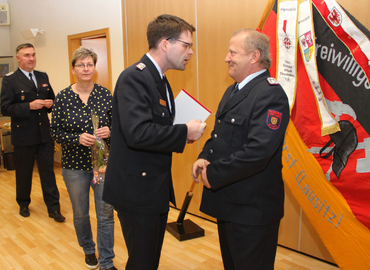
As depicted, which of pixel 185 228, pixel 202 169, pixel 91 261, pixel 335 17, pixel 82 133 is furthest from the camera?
pixel 185 228

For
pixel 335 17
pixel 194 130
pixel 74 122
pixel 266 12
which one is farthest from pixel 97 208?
pixel 335 17

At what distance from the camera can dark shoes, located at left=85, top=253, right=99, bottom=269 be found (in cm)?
265

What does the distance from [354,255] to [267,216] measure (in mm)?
941

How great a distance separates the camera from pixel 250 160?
151 centimetres

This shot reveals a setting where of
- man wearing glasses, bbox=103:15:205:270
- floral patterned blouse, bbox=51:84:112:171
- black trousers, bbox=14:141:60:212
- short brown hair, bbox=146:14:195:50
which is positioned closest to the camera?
man wearing glasses, bbox=103:15:205:270

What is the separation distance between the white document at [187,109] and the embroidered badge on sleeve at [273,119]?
42 centimetres

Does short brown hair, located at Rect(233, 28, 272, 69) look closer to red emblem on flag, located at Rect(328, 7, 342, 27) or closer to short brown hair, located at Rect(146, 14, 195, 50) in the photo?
short brown hair, located at Rect(146, 14, 195, 50)

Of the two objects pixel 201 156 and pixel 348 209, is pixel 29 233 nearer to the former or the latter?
pixel 201 156

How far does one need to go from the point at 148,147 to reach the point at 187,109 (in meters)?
0.48

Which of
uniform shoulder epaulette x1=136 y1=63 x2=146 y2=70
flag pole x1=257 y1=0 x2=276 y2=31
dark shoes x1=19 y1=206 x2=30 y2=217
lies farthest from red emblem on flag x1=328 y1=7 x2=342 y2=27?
dark shoes x1=19 y1=206 x2=30 y2=217

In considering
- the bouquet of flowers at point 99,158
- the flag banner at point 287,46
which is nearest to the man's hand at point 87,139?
the bouquet of flowers at point 99,158

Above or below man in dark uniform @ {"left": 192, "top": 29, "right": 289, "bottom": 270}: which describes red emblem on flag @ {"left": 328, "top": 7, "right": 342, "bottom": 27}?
above

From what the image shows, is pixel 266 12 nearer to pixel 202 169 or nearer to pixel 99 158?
pixel 202 169

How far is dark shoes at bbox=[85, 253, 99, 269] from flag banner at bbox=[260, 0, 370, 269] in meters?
1.66
